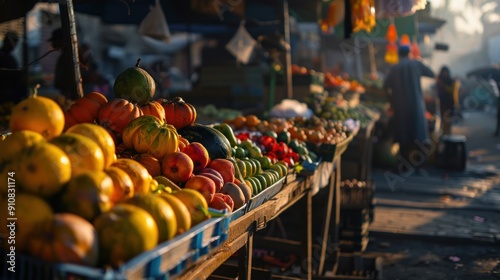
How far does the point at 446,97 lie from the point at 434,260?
36.1 ft

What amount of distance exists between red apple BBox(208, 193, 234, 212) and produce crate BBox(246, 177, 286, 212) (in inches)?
12.0

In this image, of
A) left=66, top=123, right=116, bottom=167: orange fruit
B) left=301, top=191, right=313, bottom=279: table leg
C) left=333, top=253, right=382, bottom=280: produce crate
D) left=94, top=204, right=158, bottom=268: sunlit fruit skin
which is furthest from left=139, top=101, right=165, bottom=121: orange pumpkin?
left=333, top=253, right=382, bottom=280: produce crate

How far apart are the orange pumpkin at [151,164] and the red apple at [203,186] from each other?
0.18 metres

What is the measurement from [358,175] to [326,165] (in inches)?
113

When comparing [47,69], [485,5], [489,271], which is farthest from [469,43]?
[489,271]

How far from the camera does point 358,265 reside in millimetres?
6160

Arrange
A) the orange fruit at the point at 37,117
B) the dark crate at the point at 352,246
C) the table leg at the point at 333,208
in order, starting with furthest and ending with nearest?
the dark crate at the point at 352,246 → the table leg at the point at 333,208 → the orange fruit at the point at 37,117

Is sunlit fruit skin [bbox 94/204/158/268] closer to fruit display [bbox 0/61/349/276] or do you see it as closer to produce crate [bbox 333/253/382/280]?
fruit display [bbox 0/61/349/276]

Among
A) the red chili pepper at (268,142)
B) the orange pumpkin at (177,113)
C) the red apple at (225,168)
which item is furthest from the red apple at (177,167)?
the red chili pepper at (268,142)

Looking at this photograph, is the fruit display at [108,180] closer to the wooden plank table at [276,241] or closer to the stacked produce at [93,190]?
the stacked produce at [93,190]

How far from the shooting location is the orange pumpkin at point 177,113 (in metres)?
3.71

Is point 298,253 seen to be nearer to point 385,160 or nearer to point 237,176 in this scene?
point 237,176

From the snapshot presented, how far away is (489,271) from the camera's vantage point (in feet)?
21.0

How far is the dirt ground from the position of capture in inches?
247
